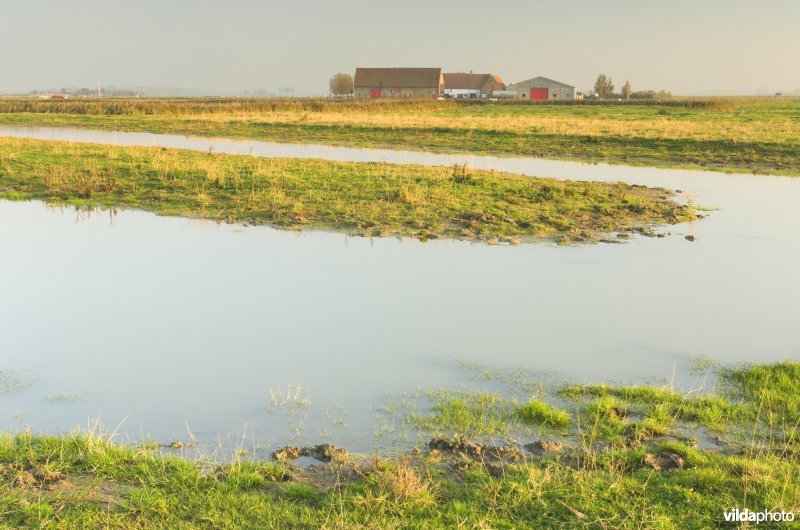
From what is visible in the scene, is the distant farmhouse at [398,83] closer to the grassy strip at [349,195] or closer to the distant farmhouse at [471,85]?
the distant farmhouse at [471,85]

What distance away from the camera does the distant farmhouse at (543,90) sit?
407ft

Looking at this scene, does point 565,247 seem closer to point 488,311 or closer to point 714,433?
point 488,311

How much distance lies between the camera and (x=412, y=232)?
648 inches

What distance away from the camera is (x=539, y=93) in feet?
416

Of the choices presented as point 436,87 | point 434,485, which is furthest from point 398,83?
point 434,485

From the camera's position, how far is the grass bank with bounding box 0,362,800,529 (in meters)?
5.14

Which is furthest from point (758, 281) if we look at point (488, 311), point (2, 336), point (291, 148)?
point (291, 148)

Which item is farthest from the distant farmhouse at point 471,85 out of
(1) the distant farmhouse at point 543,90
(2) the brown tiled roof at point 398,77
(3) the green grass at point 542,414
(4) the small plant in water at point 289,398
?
(3) the green grass at point 542,414

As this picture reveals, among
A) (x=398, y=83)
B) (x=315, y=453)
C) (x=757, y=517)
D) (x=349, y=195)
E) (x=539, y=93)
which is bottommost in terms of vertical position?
(x=315, y=453)

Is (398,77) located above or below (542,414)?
above

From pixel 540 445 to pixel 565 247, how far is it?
946 centimetres

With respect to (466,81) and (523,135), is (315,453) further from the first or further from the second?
(466,81)

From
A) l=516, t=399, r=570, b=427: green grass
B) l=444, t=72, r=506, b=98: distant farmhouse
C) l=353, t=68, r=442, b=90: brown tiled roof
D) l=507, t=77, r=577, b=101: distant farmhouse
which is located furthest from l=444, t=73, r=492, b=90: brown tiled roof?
l=516, t=399, r=570, b=427: green grass

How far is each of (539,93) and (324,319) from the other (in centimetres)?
12369
